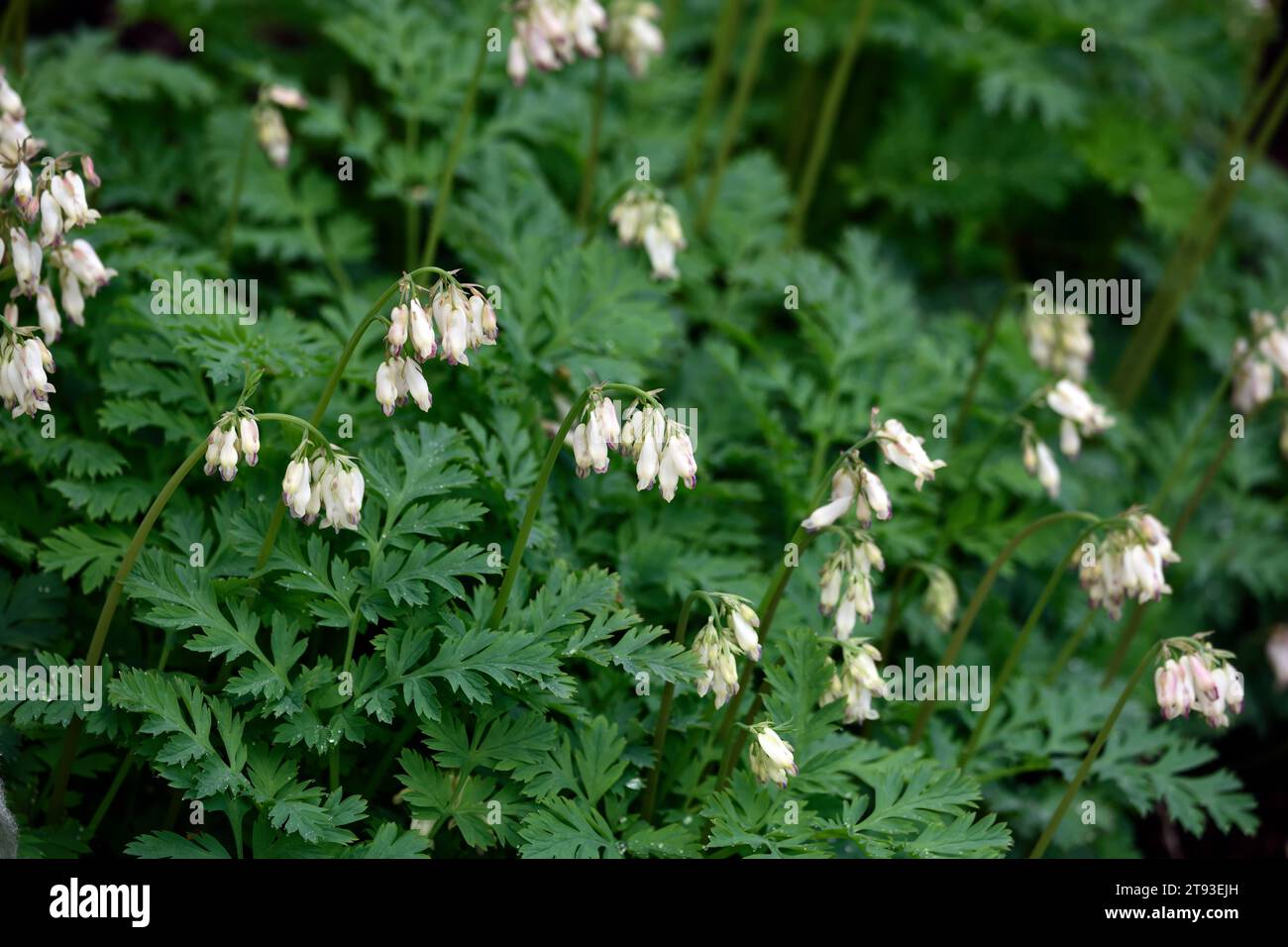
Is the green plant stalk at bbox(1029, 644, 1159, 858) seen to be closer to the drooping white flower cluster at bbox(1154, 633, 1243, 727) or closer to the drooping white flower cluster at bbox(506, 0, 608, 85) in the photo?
A: the drooping white flower cluster at bbox(1154, 633, 1243, 727)

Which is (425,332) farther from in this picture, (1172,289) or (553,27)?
(1172,289)

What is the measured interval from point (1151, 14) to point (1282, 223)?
128 centimetres

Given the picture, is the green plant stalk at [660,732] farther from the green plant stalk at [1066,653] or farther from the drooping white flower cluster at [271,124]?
the drooping white flower cluster at [271,124]

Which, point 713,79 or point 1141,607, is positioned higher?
point 713,79

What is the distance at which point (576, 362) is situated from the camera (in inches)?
157

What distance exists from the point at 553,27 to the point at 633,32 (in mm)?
787

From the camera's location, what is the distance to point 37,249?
128 inches

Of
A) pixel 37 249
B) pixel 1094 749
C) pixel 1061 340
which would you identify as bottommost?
pixel 1094 749

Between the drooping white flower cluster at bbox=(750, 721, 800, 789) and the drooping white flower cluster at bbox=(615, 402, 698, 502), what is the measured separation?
65 centimetres

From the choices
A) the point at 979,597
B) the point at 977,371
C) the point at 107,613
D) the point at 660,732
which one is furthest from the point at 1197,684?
the point at 107,613

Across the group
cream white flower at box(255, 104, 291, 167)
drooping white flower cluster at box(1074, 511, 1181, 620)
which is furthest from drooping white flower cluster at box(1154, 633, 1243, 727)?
Answer: cream white flower at box(255, 104, 291, 167)

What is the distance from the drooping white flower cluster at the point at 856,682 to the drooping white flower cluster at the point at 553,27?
2.21 m
